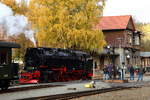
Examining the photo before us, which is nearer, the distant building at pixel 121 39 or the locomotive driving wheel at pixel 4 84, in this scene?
the locomotive driving wheel at pixel 4 84

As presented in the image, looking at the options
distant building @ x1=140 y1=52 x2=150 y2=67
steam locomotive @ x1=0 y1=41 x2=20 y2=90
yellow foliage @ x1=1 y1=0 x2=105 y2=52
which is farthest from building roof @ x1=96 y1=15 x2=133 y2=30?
steam locomotive @ x1=0 y1=41 x2=20 y2=90

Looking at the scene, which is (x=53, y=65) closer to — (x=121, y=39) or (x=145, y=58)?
(x=121, y=39)

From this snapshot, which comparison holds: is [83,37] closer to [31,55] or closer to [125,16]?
[31,55]

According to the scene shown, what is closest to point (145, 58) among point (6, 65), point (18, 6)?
point (18, 6)

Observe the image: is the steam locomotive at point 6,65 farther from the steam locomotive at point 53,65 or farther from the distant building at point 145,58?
the distant building at point 145,58

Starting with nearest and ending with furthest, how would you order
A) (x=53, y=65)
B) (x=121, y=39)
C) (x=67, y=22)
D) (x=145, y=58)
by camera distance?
(x=53, y=65) < (x=67, y=22) < (x=121, y=39) < (x=145, y=58)

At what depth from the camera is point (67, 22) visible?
38688 millimetres

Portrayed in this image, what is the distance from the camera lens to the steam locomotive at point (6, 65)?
20.2 meters

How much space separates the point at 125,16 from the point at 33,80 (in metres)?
35.6

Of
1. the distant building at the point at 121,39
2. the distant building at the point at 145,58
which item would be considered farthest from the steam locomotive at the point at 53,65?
the distant building at the point at 145,58

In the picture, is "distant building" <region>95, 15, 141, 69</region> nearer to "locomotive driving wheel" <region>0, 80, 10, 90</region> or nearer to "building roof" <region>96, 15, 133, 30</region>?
"building roof" <region>96, 15, 133, 30</region>

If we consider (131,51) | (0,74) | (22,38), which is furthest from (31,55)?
(131,51)

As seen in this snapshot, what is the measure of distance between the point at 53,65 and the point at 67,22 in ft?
26.6

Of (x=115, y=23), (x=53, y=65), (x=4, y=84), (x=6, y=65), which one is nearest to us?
(x=6, y=65)
